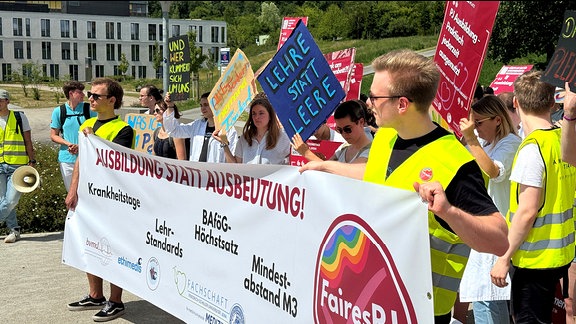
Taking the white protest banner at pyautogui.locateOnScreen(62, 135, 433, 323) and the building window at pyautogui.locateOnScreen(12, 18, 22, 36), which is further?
the building window at pyautogui.locateOnScreen(12, 18, 22, 36)

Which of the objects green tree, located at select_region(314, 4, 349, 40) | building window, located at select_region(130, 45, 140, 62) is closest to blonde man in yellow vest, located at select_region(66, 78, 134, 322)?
green tree, located at select_region(314, 4, 349, 40)

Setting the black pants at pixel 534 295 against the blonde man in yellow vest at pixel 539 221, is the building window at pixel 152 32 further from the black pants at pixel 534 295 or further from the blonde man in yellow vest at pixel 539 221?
the black pants at pixel 534 295

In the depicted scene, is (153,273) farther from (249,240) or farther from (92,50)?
(92,50)

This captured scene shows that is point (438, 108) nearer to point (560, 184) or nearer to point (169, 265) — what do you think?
point (560, 184)

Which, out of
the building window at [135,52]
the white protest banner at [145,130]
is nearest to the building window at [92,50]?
the building window at [135,52]

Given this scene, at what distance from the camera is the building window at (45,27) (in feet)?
321

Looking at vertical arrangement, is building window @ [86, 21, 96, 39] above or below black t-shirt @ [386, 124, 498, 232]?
below

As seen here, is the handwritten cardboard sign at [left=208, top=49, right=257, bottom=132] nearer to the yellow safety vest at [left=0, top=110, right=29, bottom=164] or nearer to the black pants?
the black pants

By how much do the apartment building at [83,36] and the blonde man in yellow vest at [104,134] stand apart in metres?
89.1

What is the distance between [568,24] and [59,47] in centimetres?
10347

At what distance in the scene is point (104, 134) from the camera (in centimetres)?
559

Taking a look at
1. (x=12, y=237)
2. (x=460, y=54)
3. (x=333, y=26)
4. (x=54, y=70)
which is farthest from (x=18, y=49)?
(x=460, y=54)

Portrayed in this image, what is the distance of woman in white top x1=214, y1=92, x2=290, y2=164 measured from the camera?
221 inches

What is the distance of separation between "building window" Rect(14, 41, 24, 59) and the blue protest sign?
329ft
